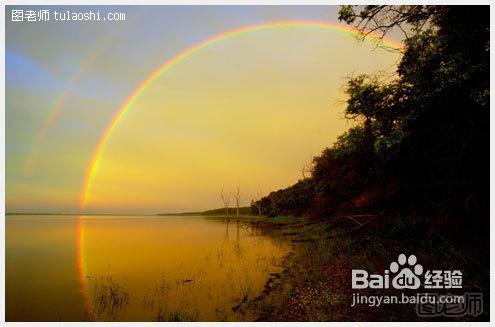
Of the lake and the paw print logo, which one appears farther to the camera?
the lake

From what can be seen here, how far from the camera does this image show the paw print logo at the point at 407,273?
10312mm

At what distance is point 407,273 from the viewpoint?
10609 millimetres

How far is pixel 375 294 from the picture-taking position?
33.3 feet

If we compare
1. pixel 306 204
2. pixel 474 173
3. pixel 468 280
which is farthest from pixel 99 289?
pixel 306 204

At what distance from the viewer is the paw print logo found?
10.3 m

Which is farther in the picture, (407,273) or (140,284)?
(140,284)

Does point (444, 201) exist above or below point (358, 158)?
below

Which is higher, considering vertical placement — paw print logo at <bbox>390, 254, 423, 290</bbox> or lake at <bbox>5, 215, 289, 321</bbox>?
paw print logo at <bbox>390, 254, 423, 290</bbox>

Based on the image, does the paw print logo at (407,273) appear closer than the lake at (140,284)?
Yes

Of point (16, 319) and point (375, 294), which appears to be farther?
point (16, 319)

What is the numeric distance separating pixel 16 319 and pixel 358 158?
764 inches

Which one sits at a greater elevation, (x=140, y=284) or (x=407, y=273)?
(x=407, y=273)

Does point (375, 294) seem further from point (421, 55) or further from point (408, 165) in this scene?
point (421, 55)

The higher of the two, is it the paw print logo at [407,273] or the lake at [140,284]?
the paw print logo at [407,273]
